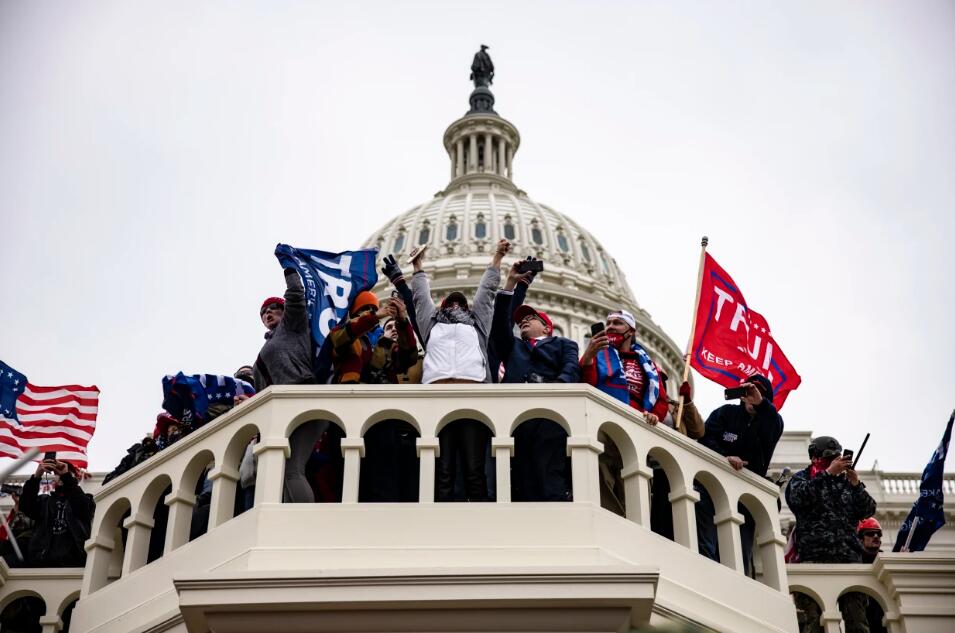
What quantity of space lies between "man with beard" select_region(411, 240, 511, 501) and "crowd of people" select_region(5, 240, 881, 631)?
1 cm

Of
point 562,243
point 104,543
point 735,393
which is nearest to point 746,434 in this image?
point 735,393

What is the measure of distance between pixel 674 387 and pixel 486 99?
3586 centimetres

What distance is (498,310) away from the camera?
14.0 m

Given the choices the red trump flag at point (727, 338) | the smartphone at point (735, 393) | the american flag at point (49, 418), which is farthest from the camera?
the american flag at point (49, 418)

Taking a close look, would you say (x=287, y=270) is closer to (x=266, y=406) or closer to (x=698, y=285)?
(x=266, y=406)

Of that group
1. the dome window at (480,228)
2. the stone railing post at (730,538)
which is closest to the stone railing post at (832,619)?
the stone railing post at (730,538)

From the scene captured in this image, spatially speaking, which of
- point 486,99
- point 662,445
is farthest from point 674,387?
point 662,445

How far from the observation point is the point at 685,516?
12.9 m

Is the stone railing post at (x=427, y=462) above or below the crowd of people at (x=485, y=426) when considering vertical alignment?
below

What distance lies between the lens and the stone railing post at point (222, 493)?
12.6 metres

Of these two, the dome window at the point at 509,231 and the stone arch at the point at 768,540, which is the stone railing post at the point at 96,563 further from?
the dome window at the point at 509,231

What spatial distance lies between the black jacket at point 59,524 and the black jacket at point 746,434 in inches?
254

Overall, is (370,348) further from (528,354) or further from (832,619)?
(832,619)

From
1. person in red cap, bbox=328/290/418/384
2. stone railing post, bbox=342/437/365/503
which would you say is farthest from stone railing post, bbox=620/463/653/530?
person in red cap, bbox=328/290/418/384
